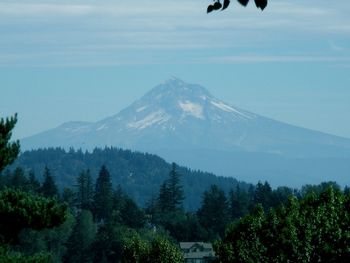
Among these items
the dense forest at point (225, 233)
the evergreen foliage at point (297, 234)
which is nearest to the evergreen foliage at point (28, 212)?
the dense forest at point (225, 233)

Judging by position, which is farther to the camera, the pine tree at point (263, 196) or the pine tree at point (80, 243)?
the pine tree at point (263, 196)

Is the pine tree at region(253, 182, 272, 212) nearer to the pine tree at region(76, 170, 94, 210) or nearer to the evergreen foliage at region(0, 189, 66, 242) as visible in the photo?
the pine tree at region(76, 170, 94, 210)

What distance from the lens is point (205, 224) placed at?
124 m

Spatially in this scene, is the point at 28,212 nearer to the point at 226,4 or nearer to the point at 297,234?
the point at 226,4

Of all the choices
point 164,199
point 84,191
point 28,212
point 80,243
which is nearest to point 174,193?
point 164,199

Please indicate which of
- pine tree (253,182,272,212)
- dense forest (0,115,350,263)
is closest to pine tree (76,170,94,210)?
pine tree (253,182,272,212)

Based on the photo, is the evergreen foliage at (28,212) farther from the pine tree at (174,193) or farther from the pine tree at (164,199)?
the pine tree at (174,193)

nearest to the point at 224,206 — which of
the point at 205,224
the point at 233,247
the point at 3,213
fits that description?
the point at 205,224

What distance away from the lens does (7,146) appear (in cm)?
2145

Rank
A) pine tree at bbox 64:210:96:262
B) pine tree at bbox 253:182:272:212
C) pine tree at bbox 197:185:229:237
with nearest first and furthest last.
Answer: pine tree at bbox 64:210:96:262 → pine tree at bbox 197:185:229:237 → pine tree at bbox 253:182:272:212

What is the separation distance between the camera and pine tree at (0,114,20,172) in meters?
21.4

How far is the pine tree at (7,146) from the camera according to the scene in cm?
2138

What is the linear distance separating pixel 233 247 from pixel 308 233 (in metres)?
4.09

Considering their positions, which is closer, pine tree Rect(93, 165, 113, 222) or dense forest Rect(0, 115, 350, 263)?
dense forest Rect(0, 115, 350, 263)
